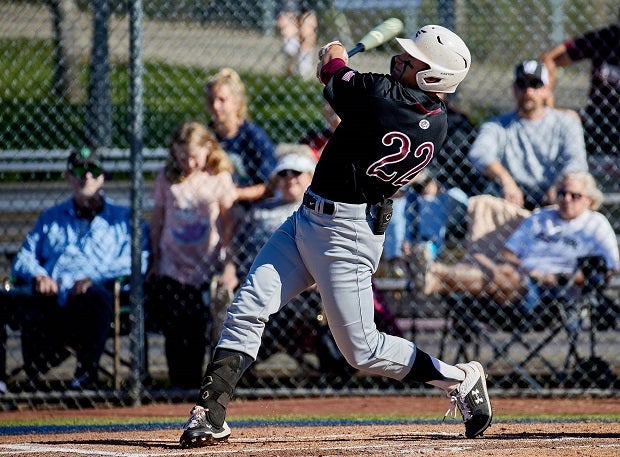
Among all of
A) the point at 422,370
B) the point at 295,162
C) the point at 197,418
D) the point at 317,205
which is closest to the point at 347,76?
the point at 317,205

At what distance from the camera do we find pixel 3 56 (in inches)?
278

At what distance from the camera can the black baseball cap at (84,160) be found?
662 cm

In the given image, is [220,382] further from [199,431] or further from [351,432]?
[351,432]

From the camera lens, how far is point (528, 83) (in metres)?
6.97

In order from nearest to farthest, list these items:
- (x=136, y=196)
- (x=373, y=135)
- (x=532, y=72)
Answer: (x=373, y=135), (x=136, y=196), (x=532, y=72)

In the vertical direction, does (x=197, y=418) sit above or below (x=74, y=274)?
below

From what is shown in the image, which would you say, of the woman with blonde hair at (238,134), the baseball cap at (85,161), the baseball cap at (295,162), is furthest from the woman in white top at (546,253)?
the baseball cap at (85,161)

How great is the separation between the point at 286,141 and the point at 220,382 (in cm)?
580

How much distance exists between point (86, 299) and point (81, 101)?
2357 millimetres

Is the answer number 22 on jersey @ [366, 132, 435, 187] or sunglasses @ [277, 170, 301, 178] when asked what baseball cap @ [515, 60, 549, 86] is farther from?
number 22 on jersey @ [366, 132, 435, 187]

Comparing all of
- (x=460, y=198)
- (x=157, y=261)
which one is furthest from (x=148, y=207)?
(x=460, y=198)

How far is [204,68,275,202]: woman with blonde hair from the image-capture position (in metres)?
6.94

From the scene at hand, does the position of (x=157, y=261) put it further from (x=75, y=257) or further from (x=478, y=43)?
(x=478, y=43)

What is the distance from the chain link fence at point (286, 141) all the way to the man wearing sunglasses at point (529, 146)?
23 cm
